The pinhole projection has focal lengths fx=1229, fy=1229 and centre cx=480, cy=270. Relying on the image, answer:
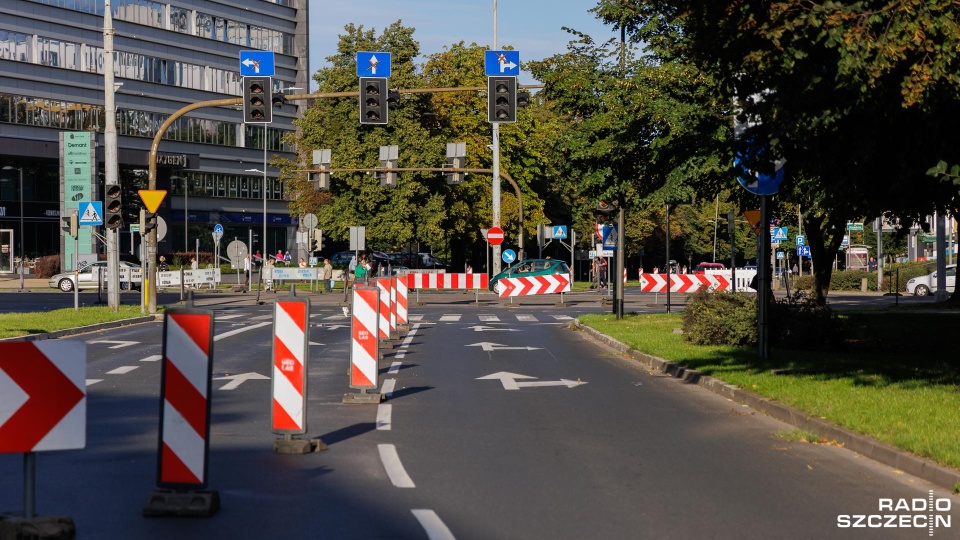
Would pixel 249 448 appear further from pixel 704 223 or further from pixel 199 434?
pixel 704 223

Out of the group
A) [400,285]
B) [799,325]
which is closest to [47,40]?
[400,285]

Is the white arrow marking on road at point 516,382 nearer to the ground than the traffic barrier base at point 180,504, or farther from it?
nearer to the ground

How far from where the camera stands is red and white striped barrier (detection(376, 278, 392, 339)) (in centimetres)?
2270

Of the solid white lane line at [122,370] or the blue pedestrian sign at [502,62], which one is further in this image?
the blue pedestrian sign at [502,62]

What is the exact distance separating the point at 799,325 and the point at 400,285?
9676mm

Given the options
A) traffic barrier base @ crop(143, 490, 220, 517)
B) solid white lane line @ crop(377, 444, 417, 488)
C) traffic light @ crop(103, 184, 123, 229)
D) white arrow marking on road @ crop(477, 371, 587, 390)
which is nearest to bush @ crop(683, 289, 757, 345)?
white arrow marking on road @ crop(477, 371, 587, 390)

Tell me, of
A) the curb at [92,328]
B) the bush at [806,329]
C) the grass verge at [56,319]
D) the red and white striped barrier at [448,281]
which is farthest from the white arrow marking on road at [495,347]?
the red and white striped barrier at [448,281]

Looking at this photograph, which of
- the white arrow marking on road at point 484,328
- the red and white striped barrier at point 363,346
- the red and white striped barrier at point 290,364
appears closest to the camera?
the red and white striped barrier at point 290,364

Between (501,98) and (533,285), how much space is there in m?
14.4

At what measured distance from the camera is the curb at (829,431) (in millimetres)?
9023

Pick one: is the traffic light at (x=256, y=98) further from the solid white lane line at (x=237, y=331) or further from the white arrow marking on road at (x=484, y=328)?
the white arrow marking on road at (x=484, y=328)

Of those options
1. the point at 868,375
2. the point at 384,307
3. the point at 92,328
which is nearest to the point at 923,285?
the point at 384,307

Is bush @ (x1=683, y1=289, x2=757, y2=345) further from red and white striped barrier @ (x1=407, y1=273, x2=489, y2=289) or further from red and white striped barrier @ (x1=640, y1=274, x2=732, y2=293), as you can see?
red and white striped barrier @ (x1=407, y1=273, x2=489, y2=289)

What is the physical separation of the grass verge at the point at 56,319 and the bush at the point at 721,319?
12.5m
